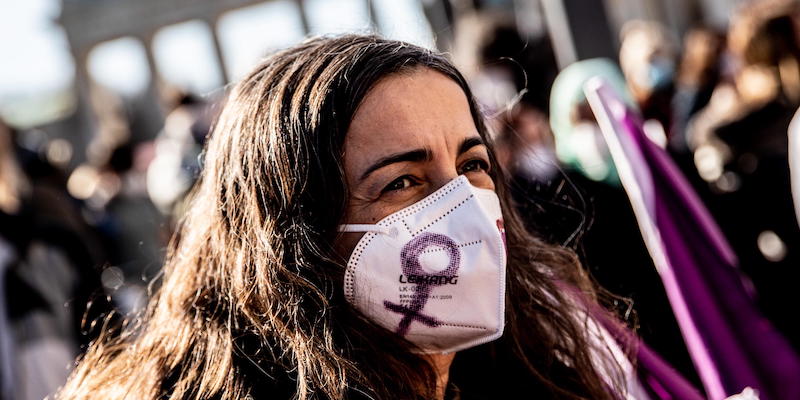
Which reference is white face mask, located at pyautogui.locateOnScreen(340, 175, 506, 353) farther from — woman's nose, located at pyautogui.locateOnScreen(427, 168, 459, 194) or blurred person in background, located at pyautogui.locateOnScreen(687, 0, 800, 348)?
blurred person in background, located at pyautogui.locateOnScreen(687, 0, 800, 348)

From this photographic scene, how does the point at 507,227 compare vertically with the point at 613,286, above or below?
above

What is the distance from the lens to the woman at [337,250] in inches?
71.0

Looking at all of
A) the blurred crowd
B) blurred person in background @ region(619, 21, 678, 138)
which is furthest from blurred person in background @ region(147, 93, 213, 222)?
blurred person in background @ region(619, 21, 678, 138)

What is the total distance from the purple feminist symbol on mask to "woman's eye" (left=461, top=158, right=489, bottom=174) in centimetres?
24

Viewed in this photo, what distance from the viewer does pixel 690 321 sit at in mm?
2373

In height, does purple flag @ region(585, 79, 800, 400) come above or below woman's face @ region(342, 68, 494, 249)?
below

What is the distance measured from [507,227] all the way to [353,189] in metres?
0.64

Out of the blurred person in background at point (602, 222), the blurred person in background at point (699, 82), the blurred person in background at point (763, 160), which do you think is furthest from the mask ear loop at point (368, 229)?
the blurred person in background at point (699, 82)

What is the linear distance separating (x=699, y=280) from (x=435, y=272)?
99cm

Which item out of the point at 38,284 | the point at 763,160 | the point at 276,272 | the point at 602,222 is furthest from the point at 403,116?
the point at 763,160

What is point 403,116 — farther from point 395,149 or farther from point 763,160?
point 763,160

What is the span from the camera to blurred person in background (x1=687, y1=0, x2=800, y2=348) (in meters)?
3.84

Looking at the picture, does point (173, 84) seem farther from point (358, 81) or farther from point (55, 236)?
point (358, 81)

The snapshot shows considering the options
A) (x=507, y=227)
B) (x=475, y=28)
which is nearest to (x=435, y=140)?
(x=507, y=227)
